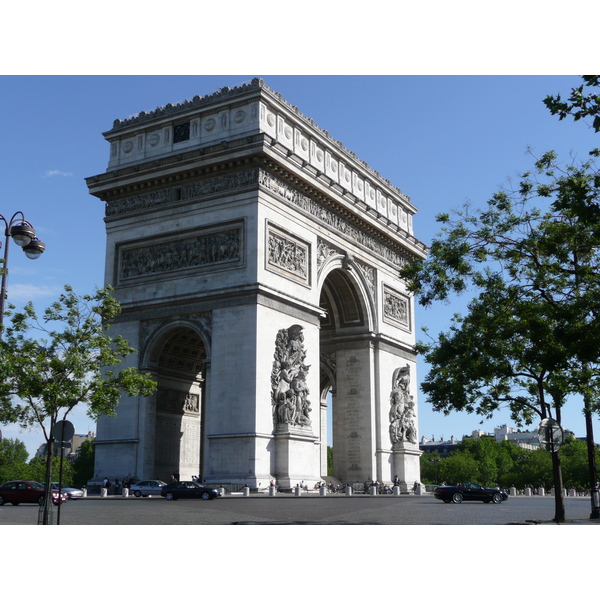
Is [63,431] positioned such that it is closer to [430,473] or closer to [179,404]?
[179,404]

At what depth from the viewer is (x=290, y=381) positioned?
36.1m

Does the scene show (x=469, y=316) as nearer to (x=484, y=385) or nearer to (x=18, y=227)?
(x=484, y=385)

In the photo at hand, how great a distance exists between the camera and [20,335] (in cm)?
2133

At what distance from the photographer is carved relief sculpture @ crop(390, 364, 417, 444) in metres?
45.6

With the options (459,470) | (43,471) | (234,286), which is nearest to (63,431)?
(234,286)

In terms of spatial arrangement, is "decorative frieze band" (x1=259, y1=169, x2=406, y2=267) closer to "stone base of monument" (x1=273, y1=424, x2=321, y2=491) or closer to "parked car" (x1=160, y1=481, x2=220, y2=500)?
"stone base of monument" (x1=273, y1=424, x2=321, y2=491)

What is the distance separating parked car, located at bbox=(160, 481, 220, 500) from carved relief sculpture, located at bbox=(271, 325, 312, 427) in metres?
4.73

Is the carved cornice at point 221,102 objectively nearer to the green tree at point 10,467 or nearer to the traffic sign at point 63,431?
the traffic sign at point 63,431

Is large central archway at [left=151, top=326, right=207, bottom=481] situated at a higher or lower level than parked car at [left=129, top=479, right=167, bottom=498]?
higher

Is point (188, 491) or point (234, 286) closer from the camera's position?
point (188, 491)

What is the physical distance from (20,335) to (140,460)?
52.7 ft

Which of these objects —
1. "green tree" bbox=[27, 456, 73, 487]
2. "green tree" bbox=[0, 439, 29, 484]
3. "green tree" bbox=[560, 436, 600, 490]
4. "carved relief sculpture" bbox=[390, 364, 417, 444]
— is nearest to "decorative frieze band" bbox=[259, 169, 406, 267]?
"carved relief sculpture" bbox=[390, 364, 417, 444]

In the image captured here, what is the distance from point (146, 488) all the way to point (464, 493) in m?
14.5

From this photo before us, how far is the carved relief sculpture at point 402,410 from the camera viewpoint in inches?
1796
